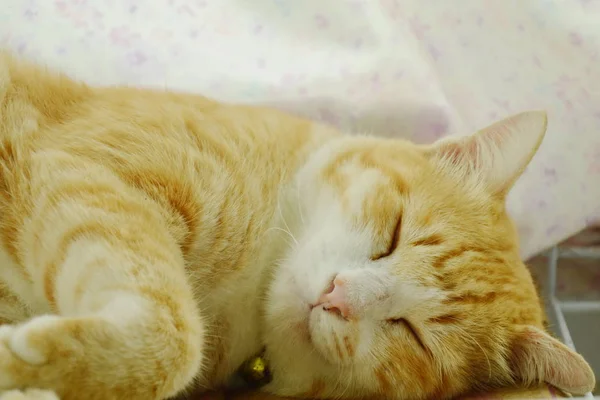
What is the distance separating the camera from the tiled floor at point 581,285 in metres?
1.93

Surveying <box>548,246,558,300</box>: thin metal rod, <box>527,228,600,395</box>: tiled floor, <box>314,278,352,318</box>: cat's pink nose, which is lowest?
<box>527,228,600,395</box>: tiled floor

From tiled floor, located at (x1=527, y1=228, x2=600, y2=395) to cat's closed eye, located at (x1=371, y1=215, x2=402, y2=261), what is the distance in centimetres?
93

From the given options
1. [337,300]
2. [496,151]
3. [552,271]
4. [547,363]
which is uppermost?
[496,151]

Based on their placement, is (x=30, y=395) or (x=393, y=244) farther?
(x=393, y=244)

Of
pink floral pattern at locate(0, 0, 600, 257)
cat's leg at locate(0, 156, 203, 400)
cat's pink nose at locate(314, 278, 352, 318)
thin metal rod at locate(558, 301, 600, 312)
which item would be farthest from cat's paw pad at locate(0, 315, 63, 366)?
thin metal rod at locate(558, 301, 600, 312)

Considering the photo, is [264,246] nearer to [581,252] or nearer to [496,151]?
[496,151]

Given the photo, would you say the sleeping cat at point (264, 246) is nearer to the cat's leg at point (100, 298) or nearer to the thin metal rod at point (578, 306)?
the cat's leg at point (100, 298)

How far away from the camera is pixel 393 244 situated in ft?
3.87

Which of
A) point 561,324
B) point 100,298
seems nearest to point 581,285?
point 561,324

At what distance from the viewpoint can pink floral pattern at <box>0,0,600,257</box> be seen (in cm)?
174

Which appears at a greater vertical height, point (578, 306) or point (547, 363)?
point (547, 363)

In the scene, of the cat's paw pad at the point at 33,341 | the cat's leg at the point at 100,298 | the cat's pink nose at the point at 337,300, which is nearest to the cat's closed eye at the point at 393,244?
the cat's pink nose at the point at 337,300

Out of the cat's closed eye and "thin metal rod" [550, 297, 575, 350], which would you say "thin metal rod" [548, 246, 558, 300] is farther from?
the cat's closed eye

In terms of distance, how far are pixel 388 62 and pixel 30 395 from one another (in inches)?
54.2
